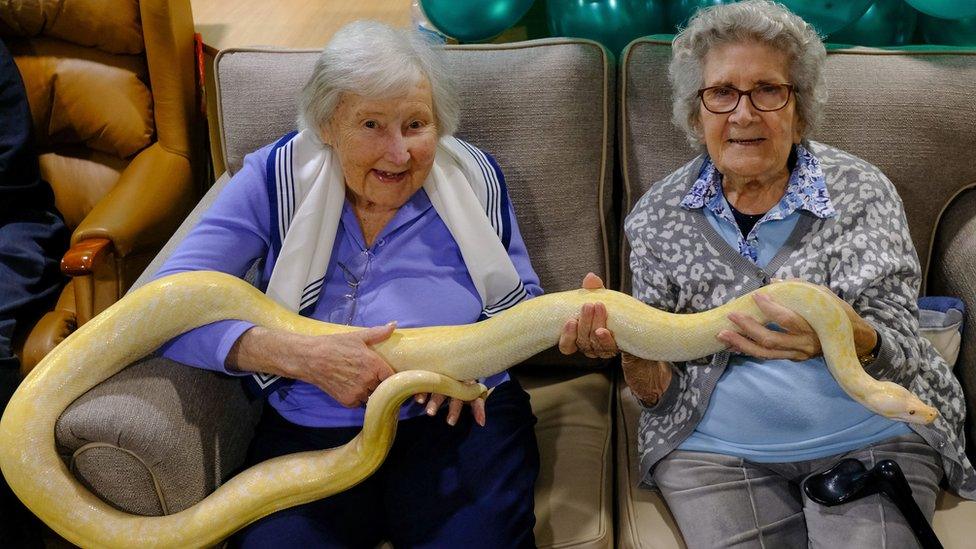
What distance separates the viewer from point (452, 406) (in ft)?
5.65

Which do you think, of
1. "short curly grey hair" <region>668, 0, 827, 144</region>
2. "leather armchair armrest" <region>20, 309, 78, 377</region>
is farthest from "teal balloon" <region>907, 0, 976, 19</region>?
"leather armchair armrest" <region>20, 309, 78, 377</region>

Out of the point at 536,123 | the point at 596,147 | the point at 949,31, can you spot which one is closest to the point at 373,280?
the point at 536,123

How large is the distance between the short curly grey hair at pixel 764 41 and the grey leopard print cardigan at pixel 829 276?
13 cm

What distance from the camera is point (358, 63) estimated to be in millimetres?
1698

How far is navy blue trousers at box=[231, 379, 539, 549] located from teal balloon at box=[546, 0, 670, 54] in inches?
45.2

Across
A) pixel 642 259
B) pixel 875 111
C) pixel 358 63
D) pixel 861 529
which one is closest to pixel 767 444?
pixel 861 529

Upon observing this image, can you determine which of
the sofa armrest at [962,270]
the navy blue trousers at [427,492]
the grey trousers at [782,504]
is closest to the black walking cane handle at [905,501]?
the grey trousers at [782,504]

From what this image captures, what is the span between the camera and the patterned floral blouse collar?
171cm

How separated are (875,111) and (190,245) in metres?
1.72

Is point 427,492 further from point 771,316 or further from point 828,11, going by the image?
point 828,11

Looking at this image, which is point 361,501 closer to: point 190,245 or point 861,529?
point 190,245

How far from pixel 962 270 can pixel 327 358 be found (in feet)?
5.19

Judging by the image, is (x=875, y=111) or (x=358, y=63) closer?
(x=358, y=63)

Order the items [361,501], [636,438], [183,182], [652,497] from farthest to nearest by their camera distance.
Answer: [183,182] → [636,438] → [652,497] → [361,501]
